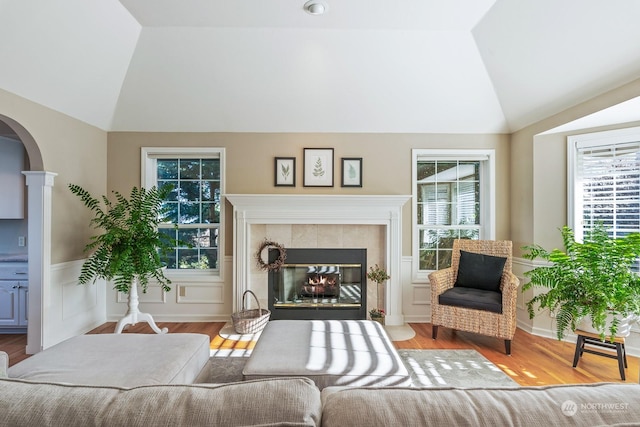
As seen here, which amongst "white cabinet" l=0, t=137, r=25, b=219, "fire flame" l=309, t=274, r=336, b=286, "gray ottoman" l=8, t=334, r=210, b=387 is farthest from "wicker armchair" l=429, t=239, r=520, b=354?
"white cabinet" l=0, t=137, r=25, b=219

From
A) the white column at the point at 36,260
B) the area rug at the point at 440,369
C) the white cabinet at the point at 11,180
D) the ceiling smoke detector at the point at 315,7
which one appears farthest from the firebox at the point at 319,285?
the white cabinet at the point at 11,180

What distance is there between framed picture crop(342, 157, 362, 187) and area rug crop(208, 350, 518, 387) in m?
1.95

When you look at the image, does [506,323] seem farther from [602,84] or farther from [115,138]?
[115,138]

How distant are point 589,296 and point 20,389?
340 cm

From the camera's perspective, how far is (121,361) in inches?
66.5

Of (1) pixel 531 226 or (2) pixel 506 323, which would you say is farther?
(1) pixel 531 226

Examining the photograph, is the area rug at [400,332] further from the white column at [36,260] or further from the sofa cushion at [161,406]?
the white column at [36,260]

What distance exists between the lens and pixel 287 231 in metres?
3.94

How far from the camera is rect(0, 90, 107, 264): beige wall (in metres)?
2.87

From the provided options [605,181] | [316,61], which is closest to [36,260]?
[316,61]

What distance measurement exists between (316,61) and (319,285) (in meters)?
2.54

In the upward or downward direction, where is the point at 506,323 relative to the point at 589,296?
downward

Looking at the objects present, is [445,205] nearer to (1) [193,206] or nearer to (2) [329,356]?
(2) [329,356]

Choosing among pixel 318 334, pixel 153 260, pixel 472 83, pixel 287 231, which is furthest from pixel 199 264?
pixel 472 83
